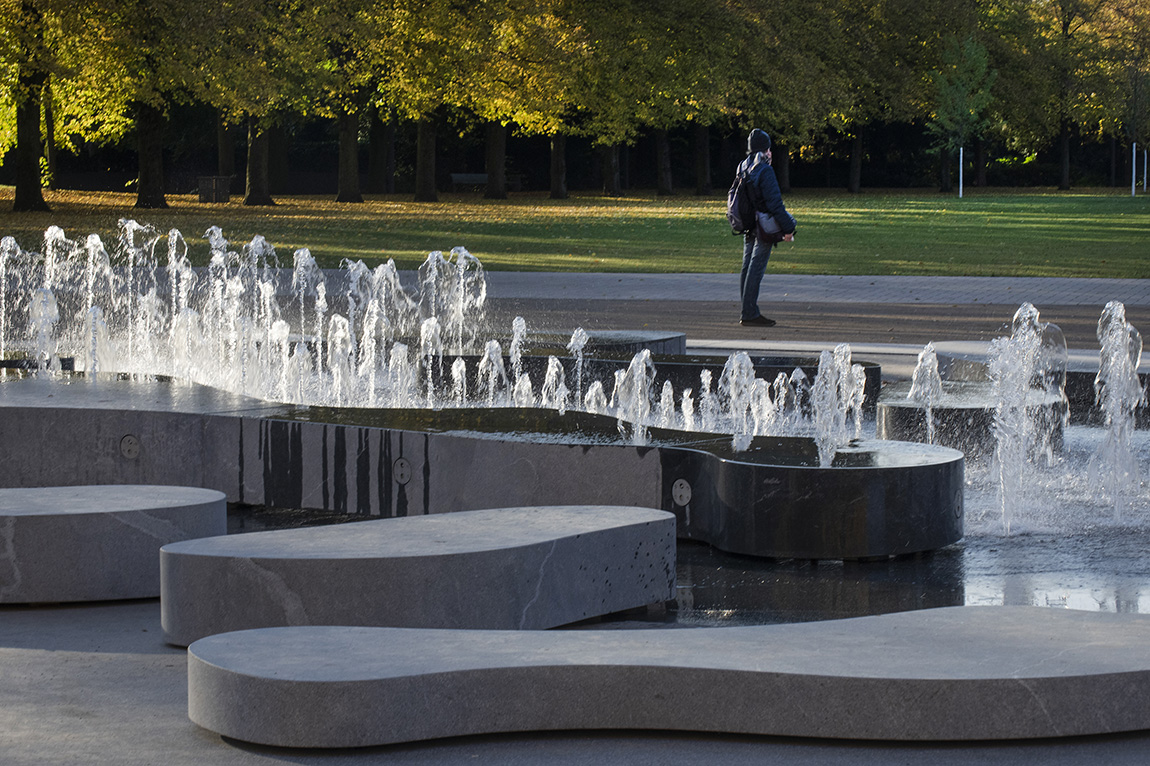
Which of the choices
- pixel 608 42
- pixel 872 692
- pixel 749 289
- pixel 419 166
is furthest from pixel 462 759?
pixel 419 166

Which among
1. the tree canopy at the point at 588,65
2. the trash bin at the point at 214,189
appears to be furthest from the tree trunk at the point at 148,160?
the trash bin at the point at 214,189

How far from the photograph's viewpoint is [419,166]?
5028 cm

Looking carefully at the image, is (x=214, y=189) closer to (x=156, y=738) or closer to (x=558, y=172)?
(x=558, y=172)

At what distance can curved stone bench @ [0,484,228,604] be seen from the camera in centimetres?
550

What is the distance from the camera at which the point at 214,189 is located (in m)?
47.3

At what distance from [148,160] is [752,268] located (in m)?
29.6

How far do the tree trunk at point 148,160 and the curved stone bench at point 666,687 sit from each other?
Answer: 37.5m

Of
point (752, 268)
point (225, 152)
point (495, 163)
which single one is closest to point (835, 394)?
point (752, 268)

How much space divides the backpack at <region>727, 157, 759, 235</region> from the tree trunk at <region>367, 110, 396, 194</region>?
41970 mm

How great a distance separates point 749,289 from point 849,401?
16.2 ft

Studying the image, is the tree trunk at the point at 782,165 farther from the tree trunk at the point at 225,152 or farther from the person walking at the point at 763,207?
the person walking at the point at 763,207

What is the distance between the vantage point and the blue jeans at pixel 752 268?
13.8m

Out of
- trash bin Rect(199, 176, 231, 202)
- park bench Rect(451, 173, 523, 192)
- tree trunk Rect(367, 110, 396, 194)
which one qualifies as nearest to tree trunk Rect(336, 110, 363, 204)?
trash bin Rect(199, 176, 231, 202)

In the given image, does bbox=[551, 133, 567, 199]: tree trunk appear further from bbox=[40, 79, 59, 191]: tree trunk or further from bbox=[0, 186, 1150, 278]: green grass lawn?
bbox=[40, 79, 59, 191]: tree trunk
